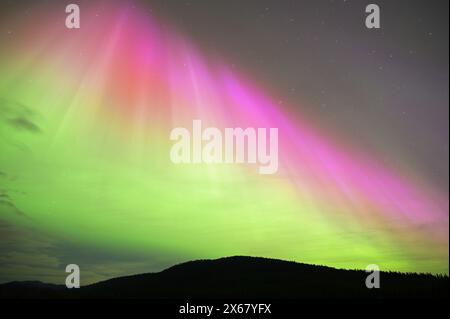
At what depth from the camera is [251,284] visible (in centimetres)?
3306

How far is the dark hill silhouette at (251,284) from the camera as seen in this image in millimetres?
25594

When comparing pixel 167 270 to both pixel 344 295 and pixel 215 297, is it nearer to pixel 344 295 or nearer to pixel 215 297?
pixel 215 297

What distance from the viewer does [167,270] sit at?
46.2 m

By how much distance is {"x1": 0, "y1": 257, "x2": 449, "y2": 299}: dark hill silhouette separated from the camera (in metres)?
25.6

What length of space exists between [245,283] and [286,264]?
8.79 m
